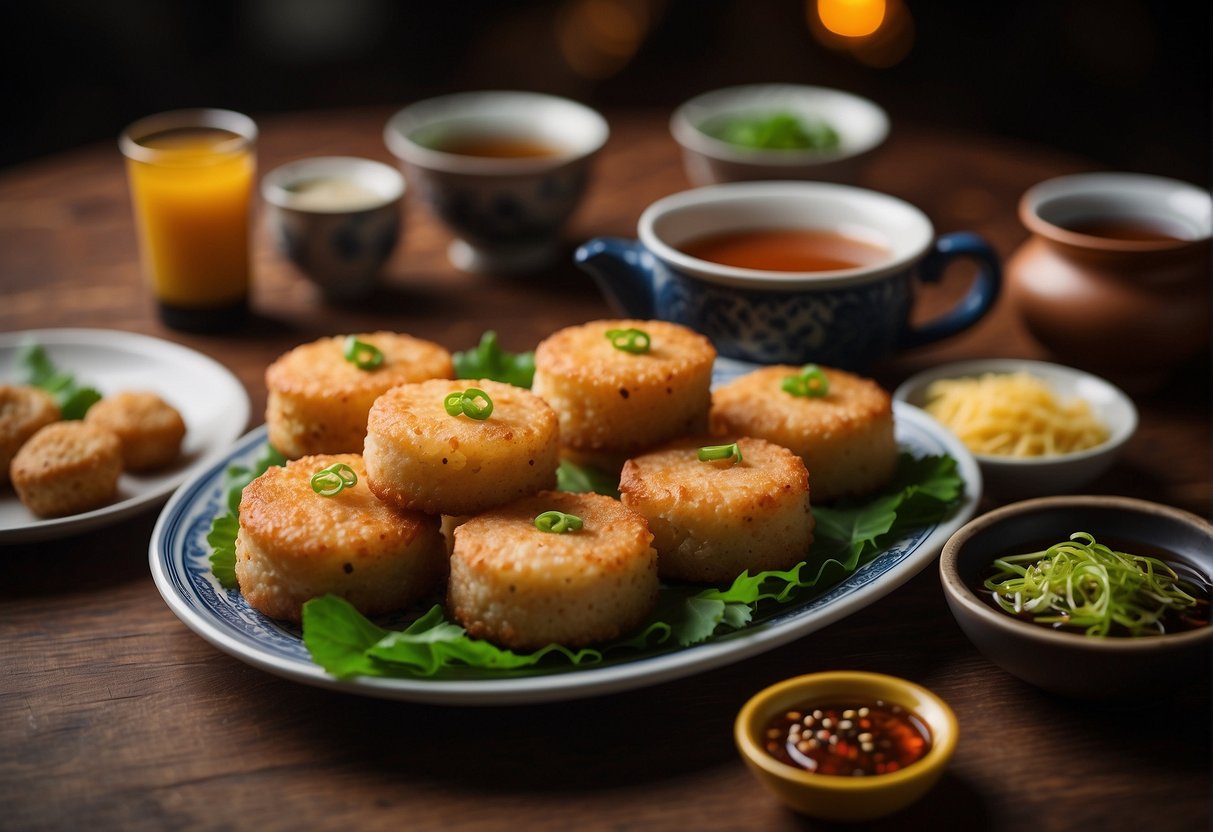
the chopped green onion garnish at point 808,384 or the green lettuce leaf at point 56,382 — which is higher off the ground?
the chopped green onion garnish at point 808,384

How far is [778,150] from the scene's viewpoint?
4.64 meters

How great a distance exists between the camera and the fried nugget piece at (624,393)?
9.20 feet

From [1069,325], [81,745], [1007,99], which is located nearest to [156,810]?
[81,745]

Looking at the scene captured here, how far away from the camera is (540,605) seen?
2.26m

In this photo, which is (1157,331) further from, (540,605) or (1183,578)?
(540,605)

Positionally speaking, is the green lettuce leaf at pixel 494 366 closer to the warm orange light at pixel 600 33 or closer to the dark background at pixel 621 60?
the dark background at pixel 621 60

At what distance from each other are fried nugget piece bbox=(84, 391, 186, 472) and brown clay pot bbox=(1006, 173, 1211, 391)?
2458 millimetres

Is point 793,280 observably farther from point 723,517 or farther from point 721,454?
point 723,517

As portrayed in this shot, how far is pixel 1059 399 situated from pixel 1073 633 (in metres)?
1.28

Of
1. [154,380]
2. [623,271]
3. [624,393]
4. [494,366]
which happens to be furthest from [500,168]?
[624,393]

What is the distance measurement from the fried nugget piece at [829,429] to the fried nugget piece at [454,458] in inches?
20.3

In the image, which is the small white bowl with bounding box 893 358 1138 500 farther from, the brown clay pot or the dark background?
the dark background

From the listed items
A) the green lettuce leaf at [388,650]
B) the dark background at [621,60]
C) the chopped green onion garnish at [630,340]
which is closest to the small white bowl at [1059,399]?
the chopped green onion garnish at [630,340]

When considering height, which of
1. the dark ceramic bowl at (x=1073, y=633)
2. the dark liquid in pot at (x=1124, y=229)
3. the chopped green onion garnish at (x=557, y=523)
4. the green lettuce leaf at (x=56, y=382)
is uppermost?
the dark liquid in pot at (x=1124, y=229)
